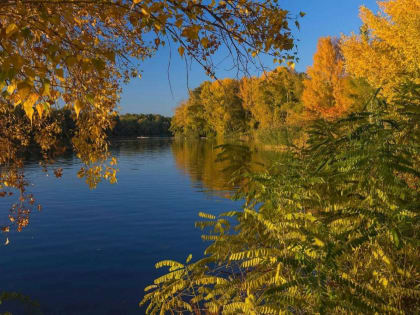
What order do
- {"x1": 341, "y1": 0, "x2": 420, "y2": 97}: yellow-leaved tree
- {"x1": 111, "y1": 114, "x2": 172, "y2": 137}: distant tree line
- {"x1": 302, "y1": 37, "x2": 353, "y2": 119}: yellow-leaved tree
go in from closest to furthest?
{"x1": 341, "y1": 0, "x2": 420, "y2": 97}: yellow-leaved tree → {"x1": 302, "y1": 37, "x2": 353, "y2": 119}: yellow-leaved tree → {"x1": 111, "y1": 114, "x2": 172, "y2": 137}: distant tree line

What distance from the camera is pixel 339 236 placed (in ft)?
7.89

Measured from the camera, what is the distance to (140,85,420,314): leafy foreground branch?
7.80 ft

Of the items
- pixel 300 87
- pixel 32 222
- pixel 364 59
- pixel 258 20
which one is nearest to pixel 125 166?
pixel 32 222

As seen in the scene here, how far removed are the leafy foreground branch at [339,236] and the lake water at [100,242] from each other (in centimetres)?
77

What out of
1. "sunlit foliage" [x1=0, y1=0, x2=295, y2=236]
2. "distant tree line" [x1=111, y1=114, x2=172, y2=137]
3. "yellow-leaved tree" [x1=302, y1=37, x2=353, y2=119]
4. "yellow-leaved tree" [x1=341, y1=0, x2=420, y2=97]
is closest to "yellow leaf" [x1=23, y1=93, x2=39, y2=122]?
"sunlit foliage" [x1=0, y1=0, x2=295, y2=236]

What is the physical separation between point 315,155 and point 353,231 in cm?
113

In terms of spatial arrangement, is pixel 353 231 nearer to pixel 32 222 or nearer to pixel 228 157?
pixel 228 157

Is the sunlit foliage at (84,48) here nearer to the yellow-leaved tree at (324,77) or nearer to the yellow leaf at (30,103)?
the yellow leaf at (30,103)

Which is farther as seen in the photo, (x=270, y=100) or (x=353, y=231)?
(x=270, y=100)

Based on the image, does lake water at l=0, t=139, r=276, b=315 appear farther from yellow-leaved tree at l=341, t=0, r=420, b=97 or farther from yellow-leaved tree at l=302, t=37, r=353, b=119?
yellow-leaved tree at l=302, t=37, r=353, b=119

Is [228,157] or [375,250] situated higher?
[228,157]

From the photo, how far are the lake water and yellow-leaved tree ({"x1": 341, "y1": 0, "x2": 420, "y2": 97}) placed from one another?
14.4 m

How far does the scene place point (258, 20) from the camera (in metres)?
4.82

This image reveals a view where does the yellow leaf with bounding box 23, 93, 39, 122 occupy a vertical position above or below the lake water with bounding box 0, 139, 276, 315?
above
